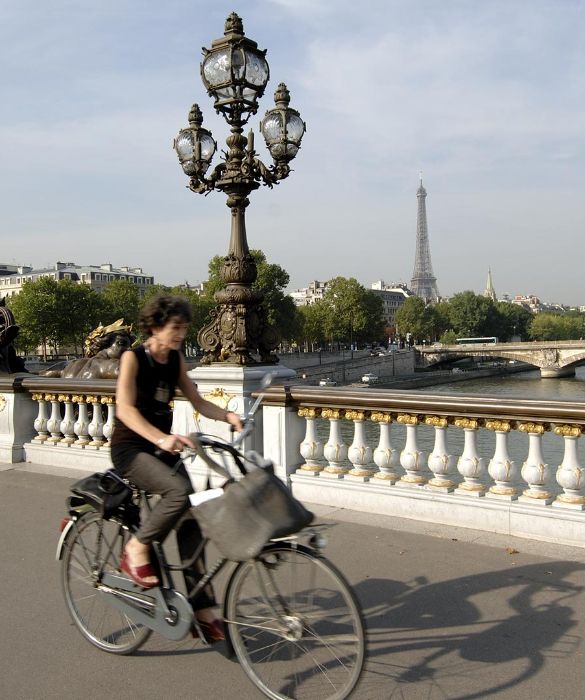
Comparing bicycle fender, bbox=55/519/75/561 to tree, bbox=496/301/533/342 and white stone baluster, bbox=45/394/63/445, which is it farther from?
tree, bbox=496/301/533/342

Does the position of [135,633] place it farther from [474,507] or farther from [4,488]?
[4,488]

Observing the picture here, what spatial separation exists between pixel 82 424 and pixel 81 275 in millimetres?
107330

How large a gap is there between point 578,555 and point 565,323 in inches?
6268

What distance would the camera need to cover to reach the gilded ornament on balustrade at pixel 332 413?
5.90 m

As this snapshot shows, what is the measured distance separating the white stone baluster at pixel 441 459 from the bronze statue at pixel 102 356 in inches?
190

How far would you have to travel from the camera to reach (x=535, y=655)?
3.17 metres

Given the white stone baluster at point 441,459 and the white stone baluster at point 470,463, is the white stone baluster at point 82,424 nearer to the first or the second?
the white stone baluster at point 441,459

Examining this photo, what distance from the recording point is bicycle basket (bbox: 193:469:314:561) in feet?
8.66

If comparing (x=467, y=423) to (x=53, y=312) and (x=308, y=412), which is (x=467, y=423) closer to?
(x=308, y=412)

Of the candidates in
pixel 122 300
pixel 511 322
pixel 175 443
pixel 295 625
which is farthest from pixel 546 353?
pixel 175 443

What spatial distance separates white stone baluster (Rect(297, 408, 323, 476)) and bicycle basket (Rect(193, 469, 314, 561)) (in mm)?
3421

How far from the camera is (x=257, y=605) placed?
2840 mm

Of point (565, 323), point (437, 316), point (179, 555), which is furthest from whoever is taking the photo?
point (565, 323)

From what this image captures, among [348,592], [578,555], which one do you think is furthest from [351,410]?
[348,592]
